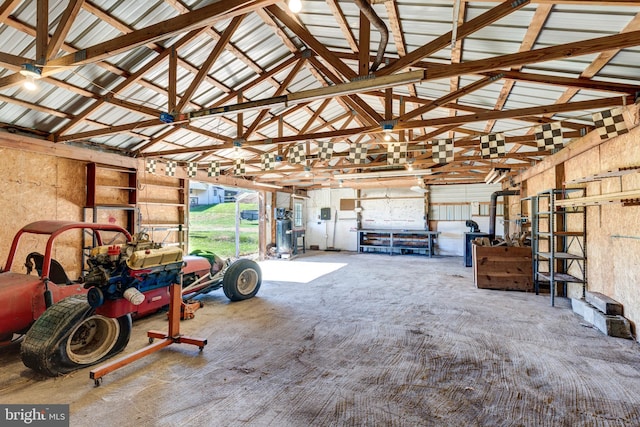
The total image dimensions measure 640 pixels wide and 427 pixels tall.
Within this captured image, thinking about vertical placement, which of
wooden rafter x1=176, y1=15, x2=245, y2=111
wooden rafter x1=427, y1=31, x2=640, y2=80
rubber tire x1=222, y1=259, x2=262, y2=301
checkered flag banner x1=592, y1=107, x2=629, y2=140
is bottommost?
rubber tire x1=222, y1=259, x2=262, y2=301

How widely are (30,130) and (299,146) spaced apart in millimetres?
5098

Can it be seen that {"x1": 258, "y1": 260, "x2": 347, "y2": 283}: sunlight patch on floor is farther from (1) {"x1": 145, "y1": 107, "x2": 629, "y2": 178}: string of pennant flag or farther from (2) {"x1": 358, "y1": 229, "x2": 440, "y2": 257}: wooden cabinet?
(2) {"x1": 358, "y1": 229, "x2": 440, "y2": 257}: wooden cabinet

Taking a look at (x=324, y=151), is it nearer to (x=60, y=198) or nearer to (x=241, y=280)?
(x=241, y=280)

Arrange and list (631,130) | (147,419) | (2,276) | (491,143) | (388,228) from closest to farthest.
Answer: (147,419) < (2,276) < (631,130) < (491,143) < (388,228)

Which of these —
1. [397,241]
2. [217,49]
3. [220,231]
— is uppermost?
[217,49]

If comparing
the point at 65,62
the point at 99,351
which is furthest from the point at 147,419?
the point at 65,62

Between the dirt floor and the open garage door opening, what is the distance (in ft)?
31.9

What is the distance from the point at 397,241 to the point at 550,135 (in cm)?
861

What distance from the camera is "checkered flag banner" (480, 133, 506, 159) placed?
5.43 metres

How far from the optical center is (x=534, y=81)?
4.02 m

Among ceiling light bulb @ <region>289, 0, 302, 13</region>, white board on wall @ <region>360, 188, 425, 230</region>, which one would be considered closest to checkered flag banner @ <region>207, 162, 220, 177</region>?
ceiling light bulb @ <region>289, 0, 302, 13</region>

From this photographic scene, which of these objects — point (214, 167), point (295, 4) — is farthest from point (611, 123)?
point (214, 167)

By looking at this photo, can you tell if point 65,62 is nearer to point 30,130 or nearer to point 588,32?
point 30,130

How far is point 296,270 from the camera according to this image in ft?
29.0
